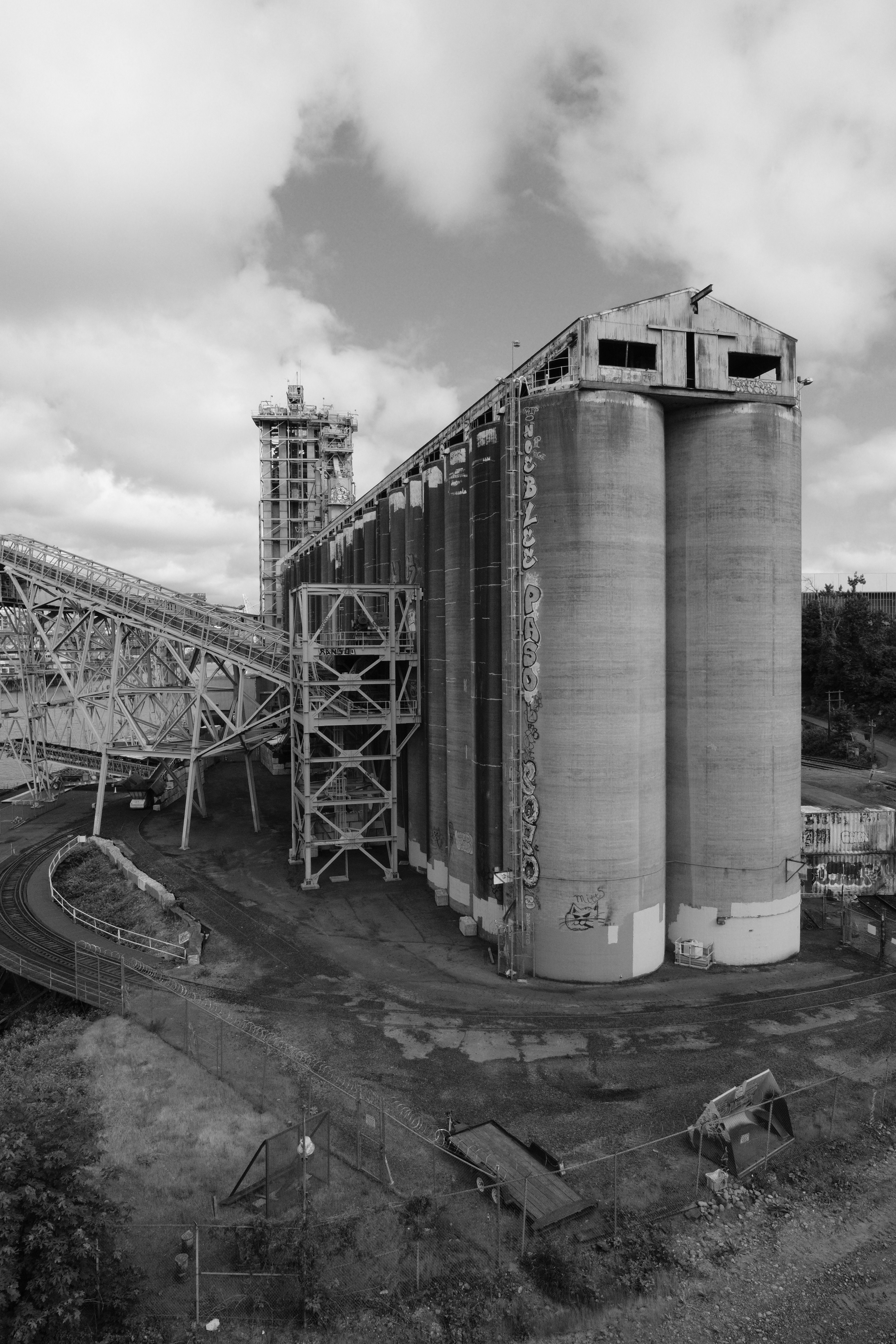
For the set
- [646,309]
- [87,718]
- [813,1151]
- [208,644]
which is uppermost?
[646,309]

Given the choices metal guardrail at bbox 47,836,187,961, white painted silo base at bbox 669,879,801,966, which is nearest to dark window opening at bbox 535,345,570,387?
white painted silo base at bbox 669,879,801,966

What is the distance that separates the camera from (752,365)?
29.5m

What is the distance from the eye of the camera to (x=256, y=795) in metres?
53.0

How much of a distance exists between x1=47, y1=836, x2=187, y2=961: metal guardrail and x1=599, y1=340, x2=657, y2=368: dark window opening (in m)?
24.2

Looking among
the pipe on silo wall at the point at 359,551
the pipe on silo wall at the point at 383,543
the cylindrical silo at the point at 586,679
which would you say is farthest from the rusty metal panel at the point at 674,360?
the pipe on silo wall at the point at 359,551

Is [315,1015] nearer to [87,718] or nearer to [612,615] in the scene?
[612,615]

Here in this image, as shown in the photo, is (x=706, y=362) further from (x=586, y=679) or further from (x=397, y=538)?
(x=397, y=538)

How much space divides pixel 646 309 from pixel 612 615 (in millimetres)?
10352

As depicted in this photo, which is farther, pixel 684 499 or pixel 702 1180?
pixel 684 499

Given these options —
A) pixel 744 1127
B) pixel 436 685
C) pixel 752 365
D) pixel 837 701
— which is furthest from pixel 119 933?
pixel 837 701

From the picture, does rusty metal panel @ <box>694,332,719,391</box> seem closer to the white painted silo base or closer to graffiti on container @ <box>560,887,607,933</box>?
graffiti on container @ <box>560,887,607,933</box>

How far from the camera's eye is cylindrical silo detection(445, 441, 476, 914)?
105ft

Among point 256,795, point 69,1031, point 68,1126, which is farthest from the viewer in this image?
point 256,795

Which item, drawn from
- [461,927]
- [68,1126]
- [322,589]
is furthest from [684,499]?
[68,1126]
